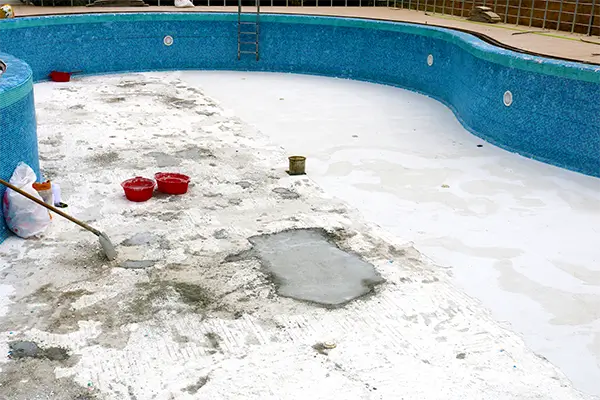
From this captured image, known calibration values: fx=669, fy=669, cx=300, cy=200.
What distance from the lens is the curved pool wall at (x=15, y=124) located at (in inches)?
211

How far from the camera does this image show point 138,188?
6242 mm

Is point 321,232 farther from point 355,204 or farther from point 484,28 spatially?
point 484,28

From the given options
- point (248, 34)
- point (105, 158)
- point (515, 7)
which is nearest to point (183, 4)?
point (248, 34)

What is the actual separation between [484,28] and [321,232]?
6.61 metres

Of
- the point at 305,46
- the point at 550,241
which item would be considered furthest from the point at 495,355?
the point at 305,46

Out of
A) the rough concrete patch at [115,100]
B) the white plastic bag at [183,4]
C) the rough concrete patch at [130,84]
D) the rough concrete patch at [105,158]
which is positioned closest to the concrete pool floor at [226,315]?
the rough concrete patch at [105,158]

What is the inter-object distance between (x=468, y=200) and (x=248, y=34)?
25.1 ft

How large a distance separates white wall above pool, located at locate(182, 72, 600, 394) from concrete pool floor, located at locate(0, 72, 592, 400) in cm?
18

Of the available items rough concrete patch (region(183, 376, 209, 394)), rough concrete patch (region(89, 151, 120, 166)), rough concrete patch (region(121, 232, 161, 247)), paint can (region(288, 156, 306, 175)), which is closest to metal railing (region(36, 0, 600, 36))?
paint can (region(288, 156, 306, 175))

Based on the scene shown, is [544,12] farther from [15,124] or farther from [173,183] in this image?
[15,124]

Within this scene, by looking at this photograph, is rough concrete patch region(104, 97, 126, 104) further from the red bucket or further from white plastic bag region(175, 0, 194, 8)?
white plastic bag region(175, 0, 194, 8)

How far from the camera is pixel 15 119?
554 centimetres

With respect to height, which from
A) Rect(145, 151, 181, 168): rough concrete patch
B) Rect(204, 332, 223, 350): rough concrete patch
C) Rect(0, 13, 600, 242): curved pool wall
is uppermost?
Rect(0, 13, 600, 242): curved pool wall

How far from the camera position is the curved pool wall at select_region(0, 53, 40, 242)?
17.6ft
